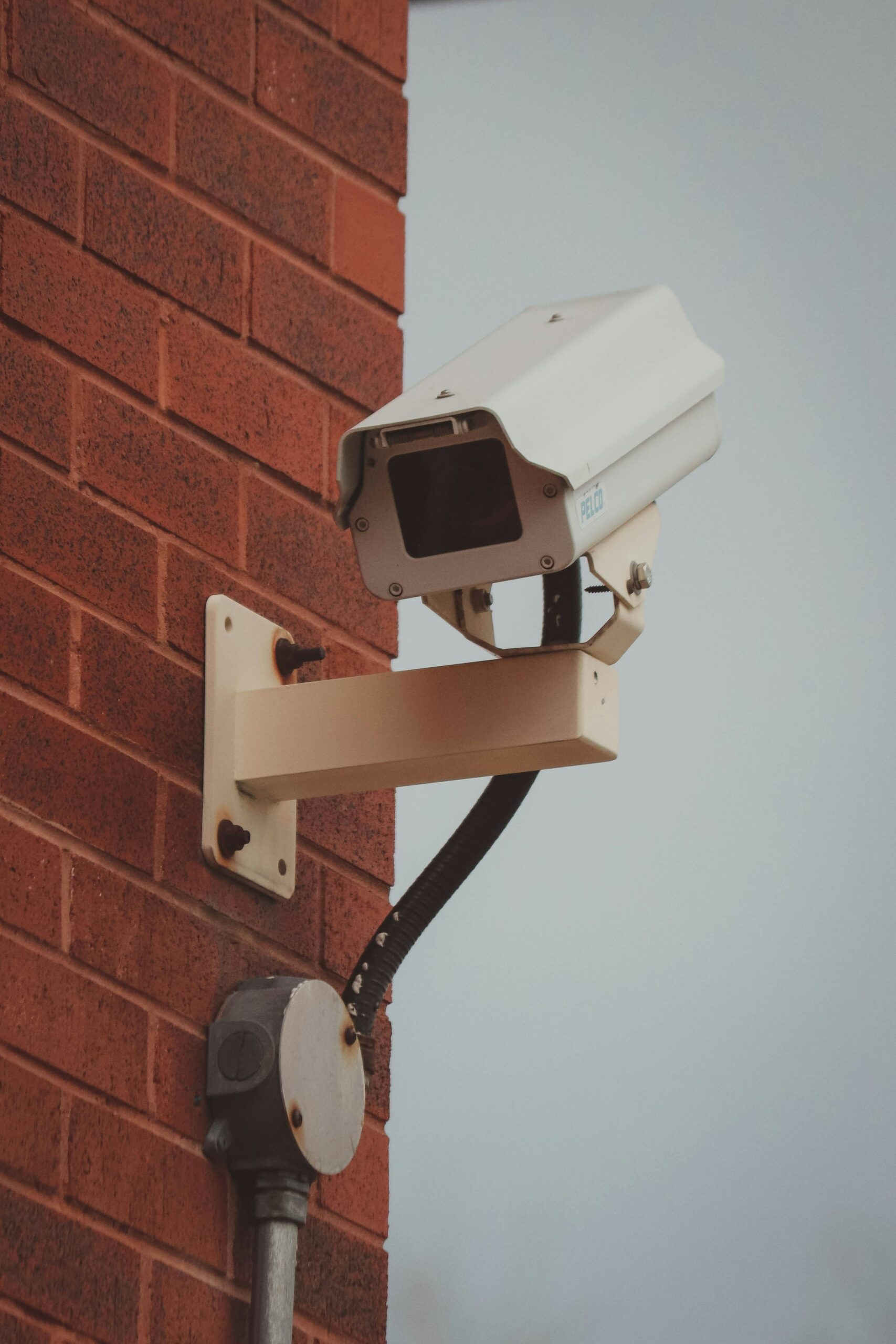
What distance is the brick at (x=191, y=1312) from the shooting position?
4.84 ft

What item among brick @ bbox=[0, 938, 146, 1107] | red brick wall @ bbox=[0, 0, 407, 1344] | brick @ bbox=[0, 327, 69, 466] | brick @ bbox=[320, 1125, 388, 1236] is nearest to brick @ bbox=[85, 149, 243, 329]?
red brick wall @ bbox=[0, 0, 407, 1344]

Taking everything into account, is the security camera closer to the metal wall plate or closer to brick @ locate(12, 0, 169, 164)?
the metal wall plate

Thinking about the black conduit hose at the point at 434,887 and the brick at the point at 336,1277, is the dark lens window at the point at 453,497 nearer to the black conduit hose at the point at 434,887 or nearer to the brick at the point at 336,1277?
the black conduit hose at the point at 434,887

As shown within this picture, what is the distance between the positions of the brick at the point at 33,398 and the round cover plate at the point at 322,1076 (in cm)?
48

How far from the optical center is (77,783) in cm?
154

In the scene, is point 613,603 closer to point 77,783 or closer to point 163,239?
point 77,783

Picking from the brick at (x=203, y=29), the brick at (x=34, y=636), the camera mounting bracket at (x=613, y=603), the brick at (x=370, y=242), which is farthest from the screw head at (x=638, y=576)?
the brick at (x=203, y=29)

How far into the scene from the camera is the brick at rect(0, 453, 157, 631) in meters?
1.55

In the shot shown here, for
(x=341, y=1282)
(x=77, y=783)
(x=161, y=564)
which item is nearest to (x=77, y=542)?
(x=161, y=564)

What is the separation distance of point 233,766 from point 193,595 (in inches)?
5.9

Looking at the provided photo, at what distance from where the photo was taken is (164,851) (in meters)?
1.60

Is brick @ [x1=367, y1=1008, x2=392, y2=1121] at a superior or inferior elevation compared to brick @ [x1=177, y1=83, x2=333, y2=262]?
inferior

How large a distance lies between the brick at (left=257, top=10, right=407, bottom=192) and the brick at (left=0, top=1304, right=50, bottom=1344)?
43.4 inches

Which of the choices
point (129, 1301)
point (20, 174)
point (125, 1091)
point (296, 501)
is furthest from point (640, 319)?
point (129, 1301)
